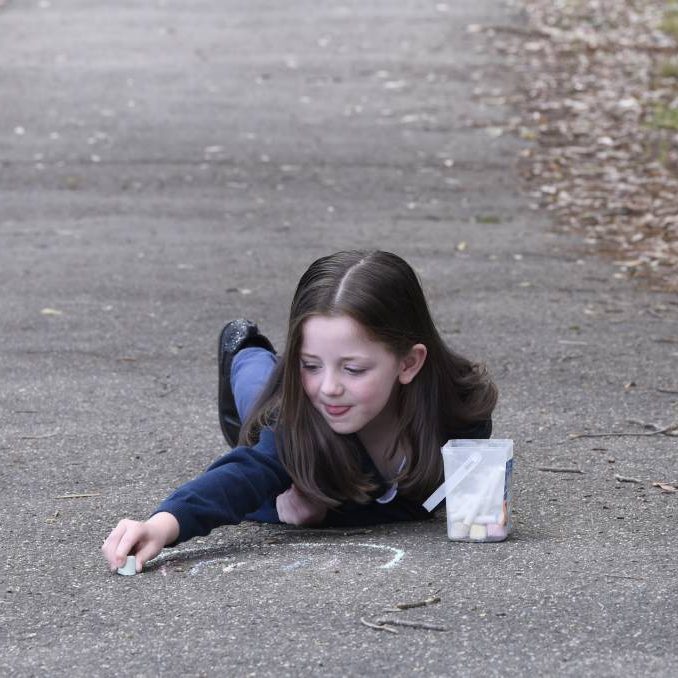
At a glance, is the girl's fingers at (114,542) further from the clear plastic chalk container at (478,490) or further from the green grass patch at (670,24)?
the green grass patch at (670,24)

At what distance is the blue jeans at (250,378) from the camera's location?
393cm

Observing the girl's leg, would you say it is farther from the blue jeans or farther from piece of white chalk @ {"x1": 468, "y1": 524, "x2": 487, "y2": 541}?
piece of white chalk @ {"x1": 468, "y1": 524, "x2": 487, "y2": 541}

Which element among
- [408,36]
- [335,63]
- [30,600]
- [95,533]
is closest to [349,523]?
[95,533]

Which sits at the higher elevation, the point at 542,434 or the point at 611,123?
the point at 611,123

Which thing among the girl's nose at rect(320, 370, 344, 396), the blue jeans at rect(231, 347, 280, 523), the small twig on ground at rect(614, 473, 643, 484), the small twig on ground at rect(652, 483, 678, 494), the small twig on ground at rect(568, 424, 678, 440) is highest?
the girl's nose at rect(320, 370, 344, 396)

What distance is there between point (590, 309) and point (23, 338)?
2501mm

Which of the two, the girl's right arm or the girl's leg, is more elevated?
the girl's leg

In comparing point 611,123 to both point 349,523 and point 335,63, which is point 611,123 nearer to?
point 335,63

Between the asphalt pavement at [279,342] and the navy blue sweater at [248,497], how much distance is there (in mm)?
64

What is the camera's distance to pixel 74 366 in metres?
5.61

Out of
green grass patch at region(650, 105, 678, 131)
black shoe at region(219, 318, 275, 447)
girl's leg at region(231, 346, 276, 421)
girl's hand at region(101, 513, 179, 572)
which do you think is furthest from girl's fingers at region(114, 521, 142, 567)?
green grass patch at region(650, 105, 678, 131)

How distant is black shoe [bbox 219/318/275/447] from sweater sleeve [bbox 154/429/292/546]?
615 mm

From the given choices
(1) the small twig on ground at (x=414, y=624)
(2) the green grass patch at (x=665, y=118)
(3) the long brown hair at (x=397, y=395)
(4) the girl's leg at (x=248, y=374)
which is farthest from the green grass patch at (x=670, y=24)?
(1) the small twig on ground at (x=414, y=624)

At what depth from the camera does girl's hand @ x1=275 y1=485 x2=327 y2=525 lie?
3.78m
